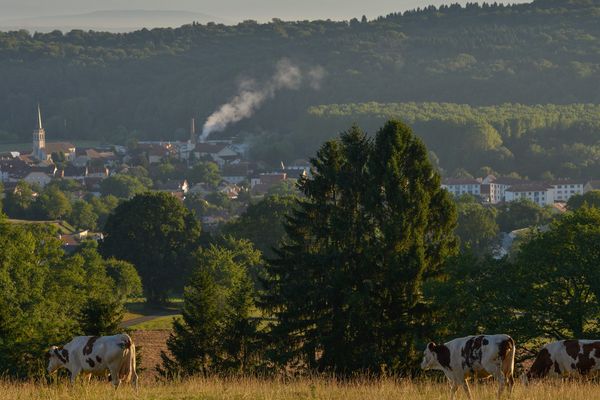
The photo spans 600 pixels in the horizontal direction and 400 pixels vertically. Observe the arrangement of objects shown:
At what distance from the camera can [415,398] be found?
69.3 feet

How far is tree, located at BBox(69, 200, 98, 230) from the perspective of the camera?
14488 centimetres

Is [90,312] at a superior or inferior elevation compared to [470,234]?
superior

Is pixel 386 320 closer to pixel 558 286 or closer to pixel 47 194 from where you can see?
pixel 558 286

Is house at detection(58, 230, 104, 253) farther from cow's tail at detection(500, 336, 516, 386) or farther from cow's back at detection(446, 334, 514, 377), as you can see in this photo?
cow's tail at detection(500, 336, 516, 386)

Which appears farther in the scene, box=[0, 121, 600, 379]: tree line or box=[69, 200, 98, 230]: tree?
box=[69, 200, 98, 230]: tree

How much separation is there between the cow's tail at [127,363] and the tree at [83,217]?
120588mm

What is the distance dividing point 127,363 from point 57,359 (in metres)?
1.73

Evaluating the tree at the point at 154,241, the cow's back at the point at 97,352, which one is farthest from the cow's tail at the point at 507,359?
the tree at the point at 154,241

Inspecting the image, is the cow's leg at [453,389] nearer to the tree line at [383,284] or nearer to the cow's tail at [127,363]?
the cow's tail at [127,363]

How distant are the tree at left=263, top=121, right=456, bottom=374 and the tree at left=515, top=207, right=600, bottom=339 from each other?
266cm

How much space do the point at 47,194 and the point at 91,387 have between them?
136m

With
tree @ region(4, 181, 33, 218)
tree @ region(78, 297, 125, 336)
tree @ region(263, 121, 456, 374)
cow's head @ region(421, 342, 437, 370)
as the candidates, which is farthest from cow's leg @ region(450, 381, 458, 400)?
tree @ region(4, 181, 33, 218)

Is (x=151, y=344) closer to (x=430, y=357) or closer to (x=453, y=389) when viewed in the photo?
(x=430, y=357)

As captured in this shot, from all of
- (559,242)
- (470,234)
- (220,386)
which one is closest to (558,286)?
(559,242)
